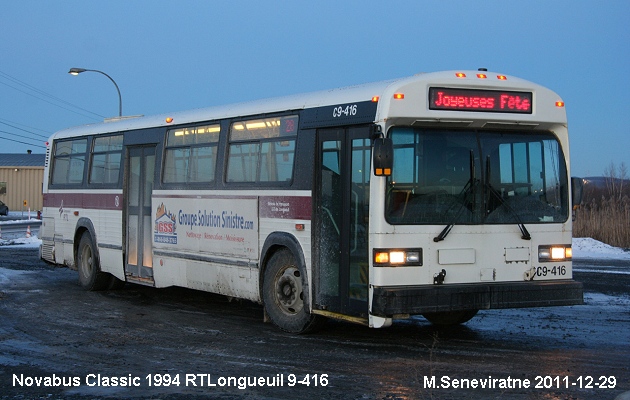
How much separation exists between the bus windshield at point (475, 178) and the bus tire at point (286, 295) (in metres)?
1.88

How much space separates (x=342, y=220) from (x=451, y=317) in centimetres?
243

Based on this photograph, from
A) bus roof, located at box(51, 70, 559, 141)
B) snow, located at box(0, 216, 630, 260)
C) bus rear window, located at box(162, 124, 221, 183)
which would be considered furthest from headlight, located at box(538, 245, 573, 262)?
snow, located at box(0, 216, 630, 260)

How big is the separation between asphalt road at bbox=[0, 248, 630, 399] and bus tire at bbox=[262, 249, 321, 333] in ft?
0.72

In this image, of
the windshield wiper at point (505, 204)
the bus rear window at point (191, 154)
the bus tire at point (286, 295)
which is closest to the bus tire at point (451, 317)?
the bus tire at point (286, 295)

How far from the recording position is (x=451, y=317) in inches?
449

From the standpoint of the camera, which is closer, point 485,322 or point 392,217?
point 392,217

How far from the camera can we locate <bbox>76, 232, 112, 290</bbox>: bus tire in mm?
16031

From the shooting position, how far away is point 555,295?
32.4ft

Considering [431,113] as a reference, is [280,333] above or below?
below

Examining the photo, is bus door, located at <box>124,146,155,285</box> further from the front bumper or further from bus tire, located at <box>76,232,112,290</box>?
the front bumper

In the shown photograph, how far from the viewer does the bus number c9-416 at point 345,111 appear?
9894mm

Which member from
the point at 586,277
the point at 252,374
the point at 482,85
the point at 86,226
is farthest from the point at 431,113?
the point at 586,277

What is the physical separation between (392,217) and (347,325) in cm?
279

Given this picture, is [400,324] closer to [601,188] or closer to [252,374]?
[252,374]
